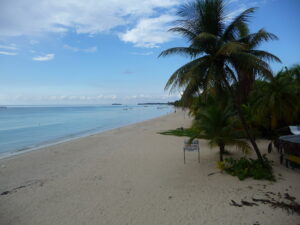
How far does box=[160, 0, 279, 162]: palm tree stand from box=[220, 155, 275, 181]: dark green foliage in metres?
0.28

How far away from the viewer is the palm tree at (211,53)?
5.75 m

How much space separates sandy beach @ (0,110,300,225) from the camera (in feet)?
12.7

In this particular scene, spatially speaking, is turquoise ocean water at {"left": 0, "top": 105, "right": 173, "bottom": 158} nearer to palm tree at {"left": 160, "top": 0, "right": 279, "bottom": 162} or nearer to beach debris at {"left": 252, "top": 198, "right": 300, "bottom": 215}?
palm tree at {"left": 160, "top": 0, "right": 279, "bottom": 162}

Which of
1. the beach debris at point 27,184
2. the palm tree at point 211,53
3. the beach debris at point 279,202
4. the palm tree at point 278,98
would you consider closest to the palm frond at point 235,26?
the palm tree at point 211,53

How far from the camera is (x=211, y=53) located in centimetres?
597

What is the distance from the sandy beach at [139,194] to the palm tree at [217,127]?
1.05 m

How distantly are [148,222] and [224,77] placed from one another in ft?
15.1

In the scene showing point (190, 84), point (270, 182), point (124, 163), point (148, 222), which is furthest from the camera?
point (124, 163)

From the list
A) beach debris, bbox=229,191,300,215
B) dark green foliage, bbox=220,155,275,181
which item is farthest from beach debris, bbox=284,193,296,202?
dark green foliage, bbox=220,155,275,181

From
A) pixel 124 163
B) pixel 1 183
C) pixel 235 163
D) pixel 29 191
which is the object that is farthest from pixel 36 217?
pixel 235 163

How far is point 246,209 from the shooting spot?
398cm

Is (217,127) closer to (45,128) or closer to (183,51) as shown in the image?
(183,51)

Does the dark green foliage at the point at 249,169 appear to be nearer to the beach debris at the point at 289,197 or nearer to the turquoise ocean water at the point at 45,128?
the beach debris at the point at 289,197

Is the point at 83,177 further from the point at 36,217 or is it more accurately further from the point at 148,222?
the point at 148,222
